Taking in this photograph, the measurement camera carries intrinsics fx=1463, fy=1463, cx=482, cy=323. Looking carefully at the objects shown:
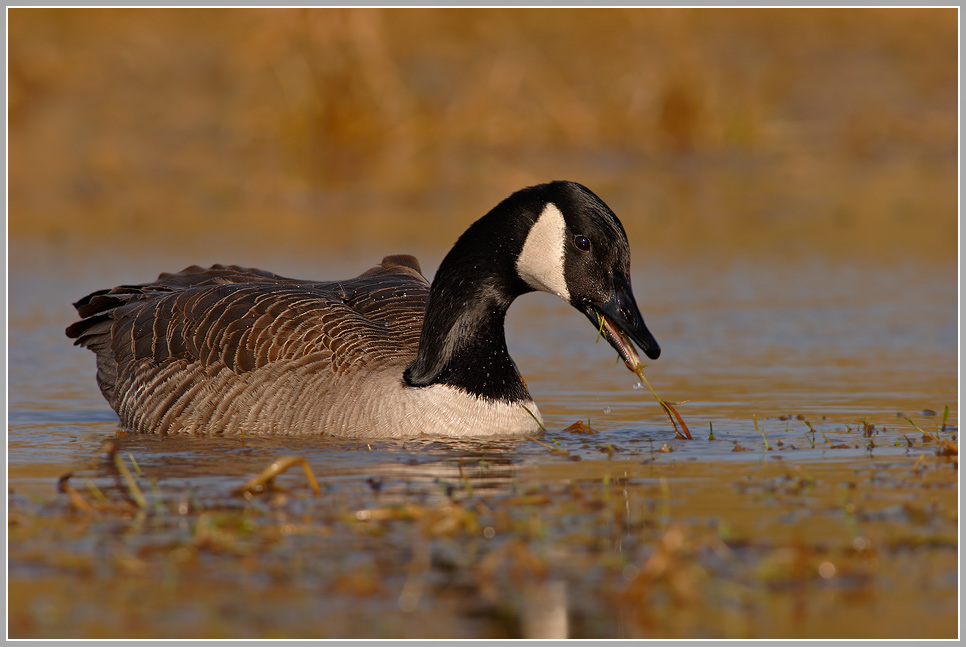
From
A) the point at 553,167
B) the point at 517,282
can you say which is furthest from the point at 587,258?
the point at 553,167

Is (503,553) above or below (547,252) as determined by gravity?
below

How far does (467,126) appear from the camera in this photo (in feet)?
73.3

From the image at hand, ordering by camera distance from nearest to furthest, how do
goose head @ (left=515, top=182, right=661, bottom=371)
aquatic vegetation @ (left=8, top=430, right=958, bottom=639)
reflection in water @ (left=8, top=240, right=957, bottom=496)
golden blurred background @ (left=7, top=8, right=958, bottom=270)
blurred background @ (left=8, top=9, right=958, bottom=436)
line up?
1. aquatic vegetation @ (left=8, top=430, right=958, bottom=639)
2. reflection in water @ (left=8, top=240, right=957, bottom=496)
3. goose head @ (left=515, top=182, right=661, bottom=371)
4. blurred background @ (left=8, top=9, right=958, bottom=436)
5. golden blurred background @ (left=7, top=8, right=958, bottom=270)

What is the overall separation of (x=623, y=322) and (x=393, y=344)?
1.67m

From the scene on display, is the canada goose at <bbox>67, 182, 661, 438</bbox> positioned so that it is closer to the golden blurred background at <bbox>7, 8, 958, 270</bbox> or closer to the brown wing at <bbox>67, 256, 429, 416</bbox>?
the brown wing at <bbox>67, 256, 429, 416</bbox>

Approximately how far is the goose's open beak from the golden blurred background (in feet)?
26.4

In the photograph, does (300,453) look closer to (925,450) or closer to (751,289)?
(925,450)

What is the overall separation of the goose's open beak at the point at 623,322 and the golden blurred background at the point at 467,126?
317 inches

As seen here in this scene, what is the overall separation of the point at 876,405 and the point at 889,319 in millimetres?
3323

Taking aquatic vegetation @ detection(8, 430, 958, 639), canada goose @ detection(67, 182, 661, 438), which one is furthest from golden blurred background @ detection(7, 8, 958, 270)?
aquatic vegetation @ detection(8, 430, 958, 639)

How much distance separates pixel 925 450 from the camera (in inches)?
311

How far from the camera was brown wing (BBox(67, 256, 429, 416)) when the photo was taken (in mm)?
8688

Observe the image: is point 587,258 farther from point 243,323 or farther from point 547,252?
point 243,323

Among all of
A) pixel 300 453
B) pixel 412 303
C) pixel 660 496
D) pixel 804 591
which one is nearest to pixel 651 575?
pixel 804 591
